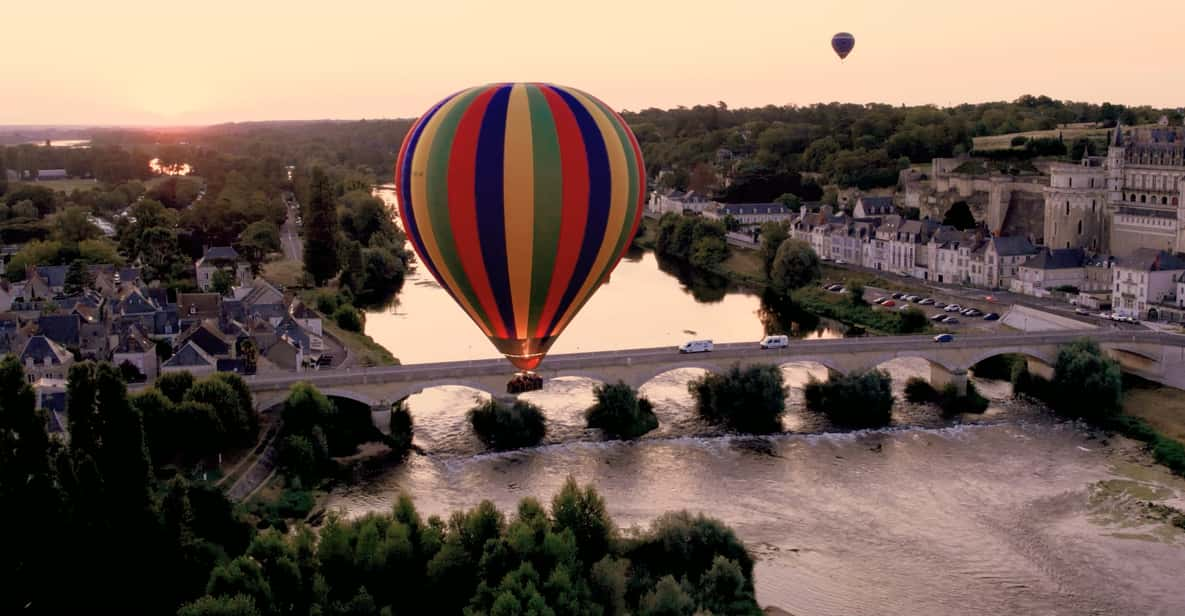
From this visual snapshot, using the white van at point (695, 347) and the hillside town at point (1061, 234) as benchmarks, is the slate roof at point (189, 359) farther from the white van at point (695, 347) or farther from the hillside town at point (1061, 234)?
the hillside town at point (1061, 234)

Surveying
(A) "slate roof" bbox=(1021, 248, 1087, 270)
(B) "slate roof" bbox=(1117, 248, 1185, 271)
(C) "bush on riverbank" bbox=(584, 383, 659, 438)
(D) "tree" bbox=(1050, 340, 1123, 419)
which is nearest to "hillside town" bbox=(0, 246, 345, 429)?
(C) "bush on riverbank" bbox=(584, 383, 659, 438)

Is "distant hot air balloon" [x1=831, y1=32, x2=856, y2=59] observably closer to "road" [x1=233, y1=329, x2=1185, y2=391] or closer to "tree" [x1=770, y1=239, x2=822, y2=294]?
"tree" [x1=770, y1=239, x2=822, y2=294]

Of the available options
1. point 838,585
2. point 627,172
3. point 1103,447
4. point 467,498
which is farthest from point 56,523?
point 1103,447

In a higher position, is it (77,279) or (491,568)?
(77,279)

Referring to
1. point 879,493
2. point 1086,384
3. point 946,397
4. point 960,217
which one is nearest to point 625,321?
point 946,397

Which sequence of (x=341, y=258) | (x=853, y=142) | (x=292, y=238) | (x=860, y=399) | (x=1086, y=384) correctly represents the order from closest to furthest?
1. (x=860, y=399)
2. (x=1086, y=384)
3. (x=341, y=258)
4. (x=292, y=238)
5. (x=853, y=142)

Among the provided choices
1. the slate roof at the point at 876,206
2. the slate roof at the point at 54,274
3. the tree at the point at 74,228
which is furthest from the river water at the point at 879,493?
the tree at the point at 74,228

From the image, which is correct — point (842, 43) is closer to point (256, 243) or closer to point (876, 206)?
point (876, 206)

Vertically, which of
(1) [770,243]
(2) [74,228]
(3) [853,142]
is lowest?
(1) [770,243]
